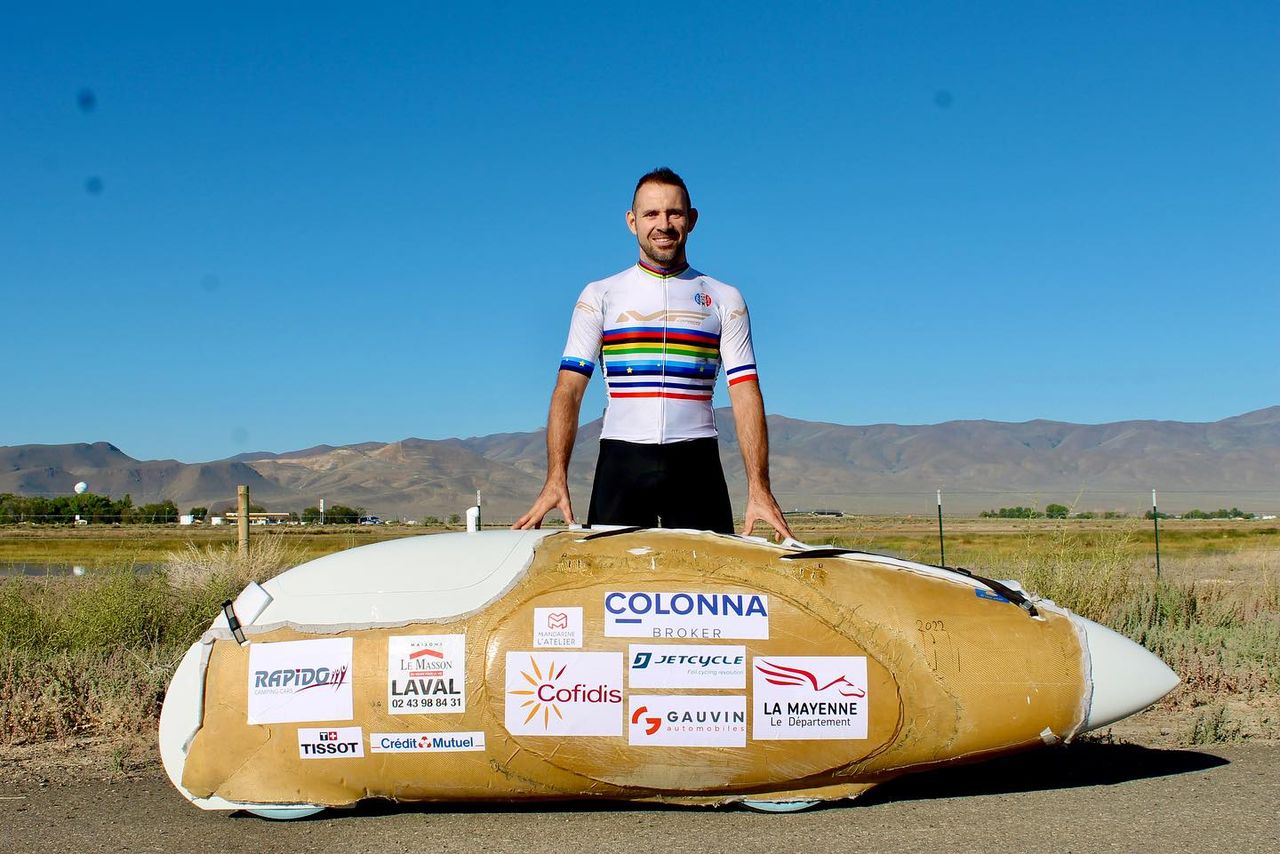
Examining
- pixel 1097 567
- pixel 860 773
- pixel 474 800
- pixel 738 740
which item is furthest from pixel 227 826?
pixel 1097 567

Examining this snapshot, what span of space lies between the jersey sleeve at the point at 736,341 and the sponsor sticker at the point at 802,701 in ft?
5.21

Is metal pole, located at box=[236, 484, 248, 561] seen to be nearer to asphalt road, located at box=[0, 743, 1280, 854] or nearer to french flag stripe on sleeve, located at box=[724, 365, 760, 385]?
asphalt road, located at box=[0, 743, 1280, 854]

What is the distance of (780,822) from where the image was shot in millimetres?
4512

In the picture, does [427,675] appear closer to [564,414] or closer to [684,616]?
[684,616]

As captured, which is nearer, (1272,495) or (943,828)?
(943,828)

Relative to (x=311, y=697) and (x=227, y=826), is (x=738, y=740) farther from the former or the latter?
(x=227, y=826)

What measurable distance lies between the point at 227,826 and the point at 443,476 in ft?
541

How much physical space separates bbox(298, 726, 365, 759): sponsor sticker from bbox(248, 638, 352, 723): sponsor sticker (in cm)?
5

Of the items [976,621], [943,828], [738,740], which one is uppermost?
[976,621]

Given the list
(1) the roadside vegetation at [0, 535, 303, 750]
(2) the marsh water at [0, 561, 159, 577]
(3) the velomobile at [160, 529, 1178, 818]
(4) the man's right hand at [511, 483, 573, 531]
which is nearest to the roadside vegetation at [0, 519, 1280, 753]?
(1) the roadside vegetation at [0, 535, 303, 750]

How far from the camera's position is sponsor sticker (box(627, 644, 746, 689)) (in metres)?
4.43

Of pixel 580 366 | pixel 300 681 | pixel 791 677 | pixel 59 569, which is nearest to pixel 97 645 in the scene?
pixel 300 681

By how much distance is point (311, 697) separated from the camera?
4.51 meters

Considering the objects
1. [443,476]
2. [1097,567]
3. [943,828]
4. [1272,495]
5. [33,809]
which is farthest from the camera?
[443,476]
